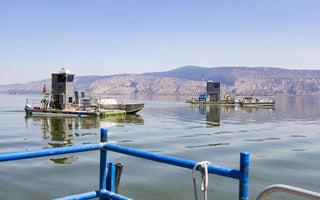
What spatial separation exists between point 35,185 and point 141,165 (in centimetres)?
479

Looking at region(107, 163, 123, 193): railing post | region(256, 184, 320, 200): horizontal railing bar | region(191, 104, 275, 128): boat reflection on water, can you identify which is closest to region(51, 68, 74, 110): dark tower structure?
region(191, 104, 275, 128): boat reflection on water

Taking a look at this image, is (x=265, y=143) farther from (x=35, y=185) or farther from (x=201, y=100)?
(x=201, y=100)

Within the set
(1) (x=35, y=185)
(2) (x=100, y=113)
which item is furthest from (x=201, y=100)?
(1) (x=35, y=185)

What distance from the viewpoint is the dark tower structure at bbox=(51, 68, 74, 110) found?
131ft

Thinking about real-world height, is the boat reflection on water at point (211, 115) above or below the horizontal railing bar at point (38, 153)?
below

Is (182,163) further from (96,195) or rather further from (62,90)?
(62,90)

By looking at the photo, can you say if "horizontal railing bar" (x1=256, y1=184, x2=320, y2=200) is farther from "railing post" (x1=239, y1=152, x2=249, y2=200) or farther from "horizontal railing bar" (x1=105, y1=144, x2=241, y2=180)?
"horizontal railing bar" (x1=105, y1=144, x2=241, y2=180)

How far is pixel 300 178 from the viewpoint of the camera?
1176cm

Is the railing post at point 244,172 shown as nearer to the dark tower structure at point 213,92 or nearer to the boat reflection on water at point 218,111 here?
the boat reflection on water at point 218,111

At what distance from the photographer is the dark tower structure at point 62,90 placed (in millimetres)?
40000

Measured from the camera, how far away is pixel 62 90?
40.2 meters

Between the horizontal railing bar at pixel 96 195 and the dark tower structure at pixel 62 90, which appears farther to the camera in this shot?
the dark tower structure at pixel 62 90

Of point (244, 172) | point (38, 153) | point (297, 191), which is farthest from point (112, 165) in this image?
point (297, 191)

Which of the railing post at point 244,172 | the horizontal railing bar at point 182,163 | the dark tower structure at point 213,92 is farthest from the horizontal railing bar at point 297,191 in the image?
the dark tower structure at point 213,92
